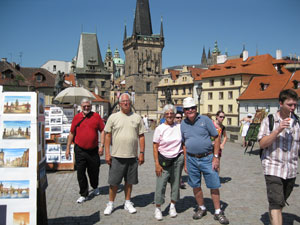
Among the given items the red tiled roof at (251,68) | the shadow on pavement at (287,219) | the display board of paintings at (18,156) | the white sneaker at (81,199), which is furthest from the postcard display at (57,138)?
the red tiled roof at (251,68)

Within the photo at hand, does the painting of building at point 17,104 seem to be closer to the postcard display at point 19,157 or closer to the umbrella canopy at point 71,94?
the postcard display at point 19,157

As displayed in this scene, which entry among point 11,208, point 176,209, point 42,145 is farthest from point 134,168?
point 11,208

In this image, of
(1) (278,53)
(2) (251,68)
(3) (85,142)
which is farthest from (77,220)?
(1) (278,53)

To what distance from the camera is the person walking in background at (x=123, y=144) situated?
16.6 feet

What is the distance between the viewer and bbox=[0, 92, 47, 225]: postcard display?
362 cm

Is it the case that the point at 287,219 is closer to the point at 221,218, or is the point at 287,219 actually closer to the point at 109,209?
the point at 221,218

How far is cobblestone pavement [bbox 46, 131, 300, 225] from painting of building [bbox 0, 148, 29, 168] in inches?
56.8

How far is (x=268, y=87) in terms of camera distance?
137 feet

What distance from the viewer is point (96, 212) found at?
518cm

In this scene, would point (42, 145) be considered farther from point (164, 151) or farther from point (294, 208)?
point (294, 208)

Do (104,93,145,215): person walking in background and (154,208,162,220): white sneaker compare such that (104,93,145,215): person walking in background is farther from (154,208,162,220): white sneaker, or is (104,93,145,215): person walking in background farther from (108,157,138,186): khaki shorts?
(154,208,162,220): white sneaker

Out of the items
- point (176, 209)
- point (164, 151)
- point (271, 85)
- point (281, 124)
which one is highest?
point (271, 85)

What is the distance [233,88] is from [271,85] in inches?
274

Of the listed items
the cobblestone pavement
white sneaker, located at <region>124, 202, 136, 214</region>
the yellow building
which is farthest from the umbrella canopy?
the yellow building
